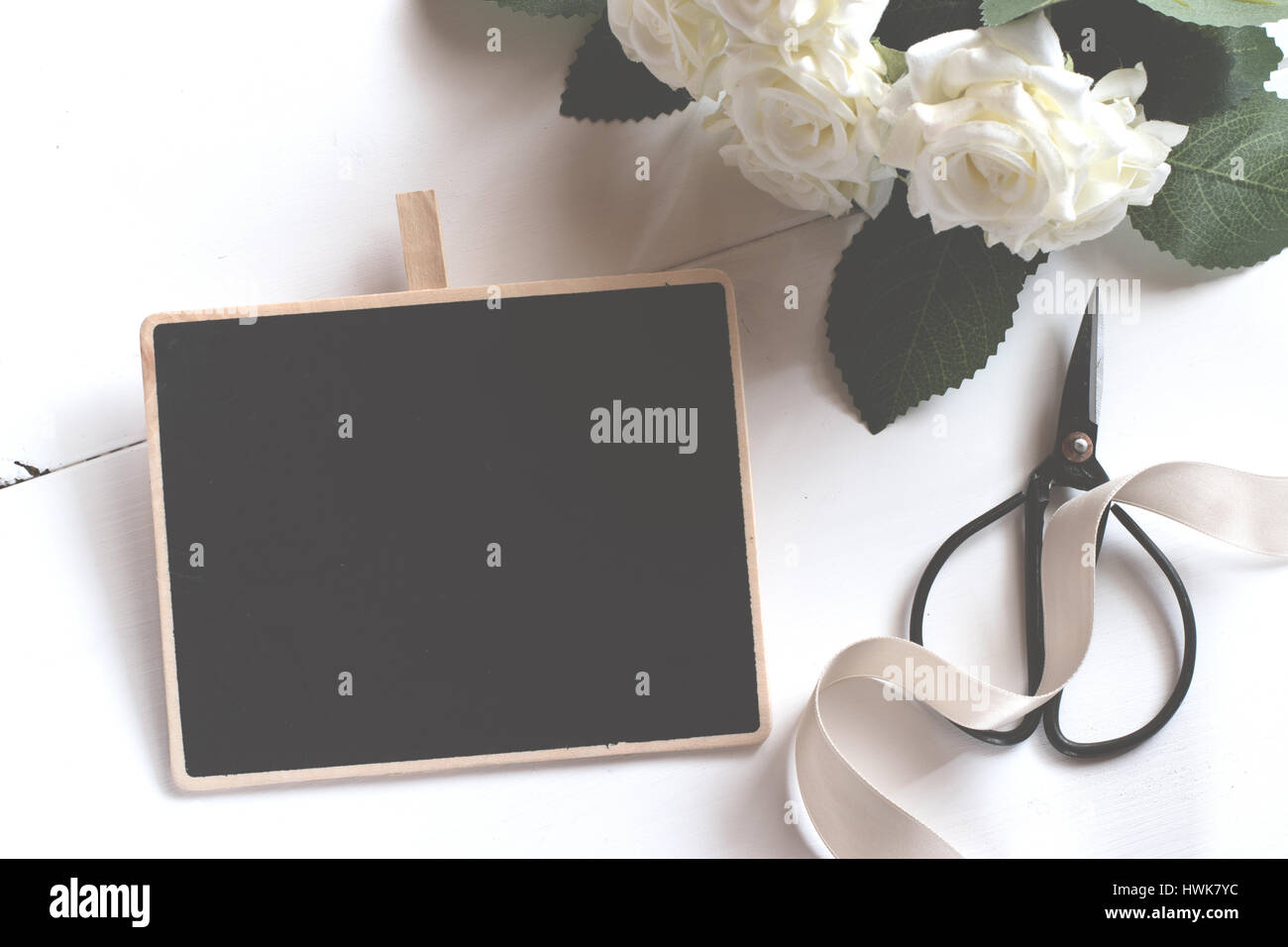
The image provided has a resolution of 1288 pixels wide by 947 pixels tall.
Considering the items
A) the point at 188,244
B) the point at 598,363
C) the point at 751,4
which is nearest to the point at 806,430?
the point at 598,363

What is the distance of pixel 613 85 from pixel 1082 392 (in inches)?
12.1

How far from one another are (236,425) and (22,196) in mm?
191

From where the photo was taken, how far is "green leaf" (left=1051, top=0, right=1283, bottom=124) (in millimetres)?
511

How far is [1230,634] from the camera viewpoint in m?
0.59

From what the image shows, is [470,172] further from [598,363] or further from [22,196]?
[22,196]

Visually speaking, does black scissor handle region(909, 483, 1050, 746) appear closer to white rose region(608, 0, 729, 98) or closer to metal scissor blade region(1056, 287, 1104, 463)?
metal scissor blade region(1056, 287, 1104, 463)

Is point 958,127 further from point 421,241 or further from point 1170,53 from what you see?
point 421,241

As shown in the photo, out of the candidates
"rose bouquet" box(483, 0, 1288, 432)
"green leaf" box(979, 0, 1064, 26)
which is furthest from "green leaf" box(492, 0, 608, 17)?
"green leaf" box(979, 0, 1064, 26)

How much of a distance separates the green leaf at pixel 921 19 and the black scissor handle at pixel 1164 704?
0.27 m

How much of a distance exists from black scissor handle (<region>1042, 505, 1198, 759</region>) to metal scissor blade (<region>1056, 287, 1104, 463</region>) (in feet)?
0.15

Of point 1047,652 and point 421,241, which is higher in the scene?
point 421,241

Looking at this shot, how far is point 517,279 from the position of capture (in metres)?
0.60

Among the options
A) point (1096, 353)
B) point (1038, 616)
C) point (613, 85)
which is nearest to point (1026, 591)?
point (1038, 616)

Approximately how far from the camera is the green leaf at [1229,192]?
0.55 m
